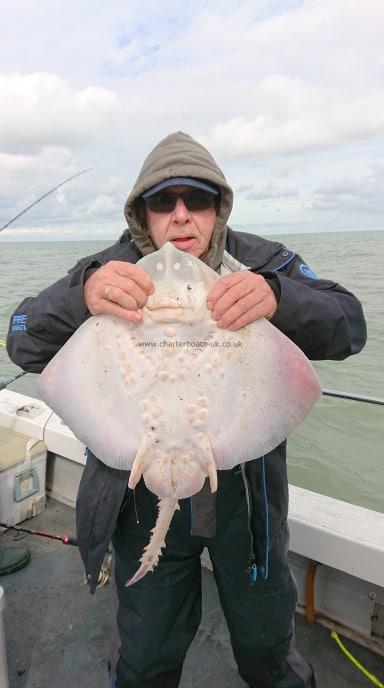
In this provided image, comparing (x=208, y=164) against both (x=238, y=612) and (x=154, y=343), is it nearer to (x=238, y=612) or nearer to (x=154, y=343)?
(x=154, y=343)

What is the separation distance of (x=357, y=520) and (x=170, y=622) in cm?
124

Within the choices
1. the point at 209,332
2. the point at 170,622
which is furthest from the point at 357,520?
the point at 209,332

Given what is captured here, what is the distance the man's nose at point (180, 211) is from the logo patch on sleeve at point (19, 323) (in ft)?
2.56

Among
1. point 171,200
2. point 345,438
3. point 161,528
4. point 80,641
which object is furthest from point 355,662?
point 345,438

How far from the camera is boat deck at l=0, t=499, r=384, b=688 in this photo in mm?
2615

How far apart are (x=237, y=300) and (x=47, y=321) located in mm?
798

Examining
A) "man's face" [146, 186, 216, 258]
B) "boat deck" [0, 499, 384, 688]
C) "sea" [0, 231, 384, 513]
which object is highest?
"man's face" [146, 186, 216, 258]

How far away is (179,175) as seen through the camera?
6.48 feet

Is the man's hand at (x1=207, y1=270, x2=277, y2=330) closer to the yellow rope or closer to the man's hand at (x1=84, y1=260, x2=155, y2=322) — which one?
the man's hand at (x1=84, y1=260, x2=155, y2=322)

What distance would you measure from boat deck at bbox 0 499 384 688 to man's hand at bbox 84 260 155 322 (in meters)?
2.31

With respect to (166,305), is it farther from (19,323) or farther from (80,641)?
(80,641)

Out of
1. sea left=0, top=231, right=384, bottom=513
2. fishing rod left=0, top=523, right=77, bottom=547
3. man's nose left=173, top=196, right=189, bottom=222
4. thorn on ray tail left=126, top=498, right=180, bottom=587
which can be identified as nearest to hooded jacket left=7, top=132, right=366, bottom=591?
man's nose left=173, top=196, right=189, bottom=222

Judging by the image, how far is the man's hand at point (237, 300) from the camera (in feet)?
4.72

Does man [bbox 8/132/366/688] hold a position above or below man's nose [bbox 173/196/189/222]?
below
